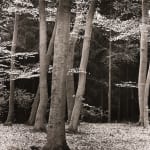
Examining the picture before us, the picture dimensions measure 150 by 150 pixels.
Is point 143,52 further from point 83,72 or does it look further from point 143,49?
point 83,72

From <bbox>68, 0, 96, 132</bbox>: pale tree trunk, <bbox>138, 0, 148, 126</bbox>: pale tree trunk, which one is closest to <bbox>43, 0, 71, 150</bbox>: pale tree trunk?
<bbox>68, 0, 96, 132</bbox>: pale tree trunk

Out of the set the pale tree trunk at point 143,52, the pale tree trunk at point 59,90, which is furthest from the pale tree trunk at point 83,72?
the pale tree trunk at point 59,90

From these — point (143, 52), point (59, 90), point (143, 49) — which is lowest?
point (59, 90)

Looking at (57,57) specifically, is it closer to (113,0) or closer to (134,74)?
(113,0)

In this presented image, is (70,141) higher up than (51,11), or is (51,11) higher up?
(51,11)

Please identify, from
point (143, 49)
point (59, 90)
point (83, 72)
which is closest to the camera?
point (59, 90)

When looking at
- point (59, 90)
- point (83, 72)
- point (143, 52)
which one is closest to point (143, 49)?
point (143, 52)

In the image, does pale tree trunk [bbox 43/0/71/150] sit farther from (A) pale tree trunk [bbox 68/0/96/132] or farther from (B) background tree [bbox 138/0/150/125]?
(B) background tree [bbox 138/0/150/125]

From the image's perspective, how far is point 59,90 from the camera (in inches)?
400

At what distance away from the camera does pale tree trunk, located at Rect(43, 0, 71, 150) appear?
9.93 m

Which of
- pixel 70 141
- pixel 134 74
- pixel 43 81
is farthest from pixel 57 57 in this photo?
pixel 134 74

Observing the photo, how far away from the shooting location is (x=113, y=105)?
34719 millimetres

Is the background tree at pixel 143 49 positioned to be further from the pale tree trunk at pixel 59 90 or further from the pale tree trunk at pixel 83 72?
the pale tree trunk at pixel 59 90

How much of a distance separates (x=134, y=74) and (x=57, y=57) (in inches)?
985
